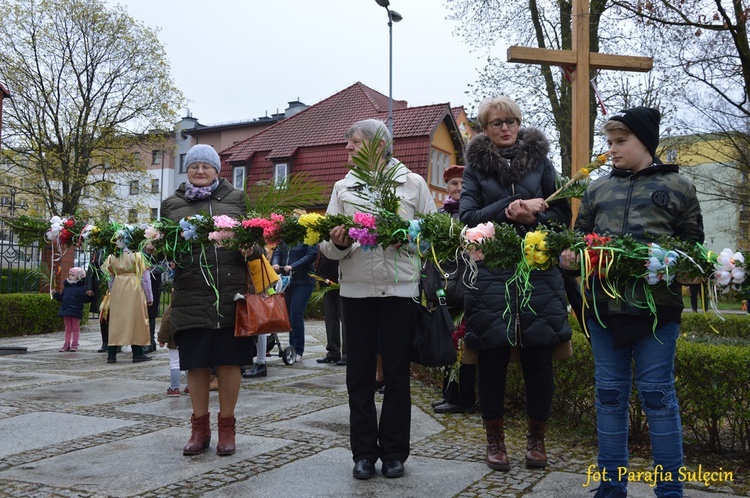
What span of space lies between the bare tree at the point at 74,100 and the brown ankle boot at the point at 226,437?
24.0 metres

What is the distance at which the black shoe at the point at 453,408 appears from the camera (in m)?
5.82

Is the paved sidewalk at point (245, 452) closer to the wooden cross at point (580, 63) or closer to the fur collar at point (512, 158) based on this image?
the fur collar at point (512, 158)

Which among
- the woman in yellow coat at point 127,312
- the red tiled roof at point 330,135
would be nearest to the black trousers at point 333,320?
the woman in yellow coat at point 127,312

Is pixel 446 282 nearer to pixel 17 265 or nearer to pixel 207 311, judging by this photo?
pixel 207 311

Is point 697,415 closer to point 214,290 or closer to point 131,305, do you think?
point 214,290

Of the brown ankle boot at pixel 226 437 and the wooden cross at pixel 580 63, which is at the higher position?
the wooden cross at pixel 580 63

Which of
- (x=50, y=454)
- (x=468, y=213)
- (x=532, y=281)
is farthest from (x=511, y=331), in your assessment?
(x=50, y=454)

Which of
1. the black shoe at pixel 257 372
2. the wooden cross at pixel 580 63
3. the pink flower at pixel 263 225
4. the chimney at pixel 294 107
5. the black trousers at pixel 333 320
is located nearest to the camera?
the pink flower at pixel 263 225

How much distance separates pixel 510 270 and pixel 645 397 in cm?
111

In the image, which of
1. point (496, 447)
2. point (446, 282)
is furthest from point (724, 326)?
point (496, 447)

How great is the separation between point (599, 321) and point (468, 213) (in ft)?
3.88

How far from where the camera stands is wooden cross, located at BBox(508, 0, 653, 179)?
748cm

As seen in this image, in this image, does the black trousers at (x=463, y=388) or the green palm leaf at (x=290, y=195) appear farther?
the black trousers at (x=463, y=388)

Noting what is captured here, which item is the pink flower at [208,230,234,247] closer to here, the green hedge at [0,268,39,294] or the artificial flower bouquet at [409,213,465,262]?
the artificial flower bouquet at [409,213,465,262]
